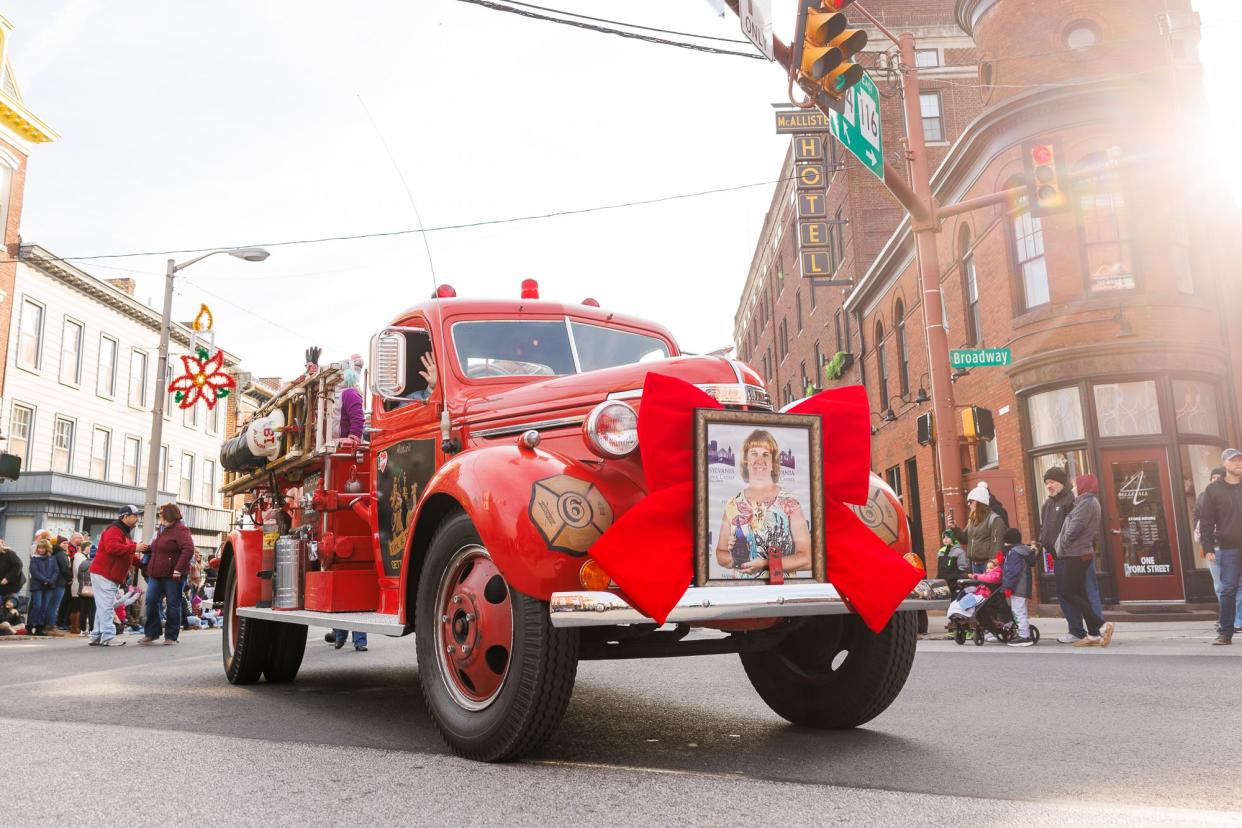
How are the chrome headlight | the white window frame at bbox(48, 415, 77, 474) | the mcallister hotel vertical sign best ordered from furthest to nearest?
the white window frame at bbox(48, 415, 77, 474)
the mcallister hotel vertical sign
the chrome headlight

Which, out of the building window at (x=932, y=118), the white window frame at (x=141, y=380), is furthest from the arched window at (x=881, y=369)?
the white window frame at (x=141, y=380)

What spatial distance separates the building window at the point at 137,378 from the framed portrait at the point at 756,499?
3662cm

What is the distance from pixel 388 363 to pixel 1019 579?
8221 millimetres

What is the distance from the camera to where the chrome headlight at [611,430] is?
13.4 ft

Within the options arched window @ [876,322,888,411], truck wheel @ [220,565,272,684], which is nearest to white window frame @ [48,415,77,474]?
arched window @ [876,322,888,411]

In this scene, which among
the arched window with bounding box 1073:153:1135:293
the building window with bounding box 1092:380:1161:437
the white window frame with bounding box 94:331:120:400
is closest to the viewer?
the building window with bounding box 1092:380:1161:437

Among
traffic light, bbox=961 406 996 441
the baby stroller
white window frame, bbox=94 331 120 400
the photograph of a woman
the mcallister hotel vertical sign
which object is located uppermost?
the mcallister hotel vertical sign

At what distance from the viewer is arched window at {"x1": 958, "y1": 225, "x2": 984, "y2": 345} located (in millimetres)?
20359

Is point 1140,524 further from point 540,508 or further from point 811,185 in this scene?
point 811,185

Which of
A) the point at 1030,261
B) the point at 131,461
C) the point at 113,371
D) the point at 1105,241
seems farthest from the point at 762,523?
the point at 131,461

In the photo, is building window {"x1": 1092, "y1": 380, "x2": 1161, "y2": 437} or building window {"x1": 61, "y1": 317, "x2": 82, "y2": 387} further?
building window {"x1": 61, "y1": 317, "x2": 82, "y2": 387}

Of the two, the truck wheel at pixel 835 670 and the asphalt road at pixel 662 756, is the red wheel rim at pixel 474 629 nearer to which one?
the asphalt road at pixel 662 756

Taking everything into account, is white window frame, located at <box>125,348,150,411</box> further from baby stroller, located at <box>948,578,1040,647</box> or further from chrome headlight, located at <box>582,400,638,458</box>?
chrome headlight, located at <box>582,400,638,458</box>

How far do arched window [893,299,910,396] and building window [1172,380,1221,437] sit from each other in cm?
829
